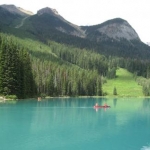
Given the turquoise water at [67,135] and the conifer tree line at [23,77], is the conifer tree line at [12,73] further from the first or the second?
the turquoise water at [67,135]

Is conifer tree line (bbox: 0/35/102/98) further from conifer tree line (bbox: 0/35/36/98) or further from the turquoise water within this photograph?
the turquoise water

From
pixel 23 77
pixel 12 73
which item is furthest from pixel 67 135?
pixel 23 77

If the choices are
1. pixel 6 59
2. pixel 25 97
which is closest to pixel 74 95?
pixel 25 97

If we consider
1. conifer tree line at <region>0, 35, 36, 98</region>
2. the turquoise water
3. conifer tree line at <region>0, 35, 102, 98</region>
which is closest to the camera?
the turquoise water

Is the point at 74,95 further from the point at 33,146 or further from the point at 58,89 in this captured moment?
the point at 33,146

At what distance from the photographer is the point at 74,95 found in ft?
627

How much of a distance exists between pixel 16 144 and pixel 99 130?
22.4 meters

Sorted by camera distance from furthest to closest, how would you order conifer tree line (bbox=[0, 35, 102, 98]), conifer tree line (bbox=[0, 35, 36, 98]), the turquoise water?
conifer tree line (bbox=[0, 35, 102, 98])
conifer tree line (bbox=[0, 35, 36, 98])
the turquoise water

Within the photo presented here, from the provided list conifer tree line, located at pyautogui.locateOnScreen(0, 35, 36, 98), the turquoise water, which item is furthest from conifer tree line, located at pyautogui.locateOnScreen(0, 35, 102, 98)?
the turquoise water

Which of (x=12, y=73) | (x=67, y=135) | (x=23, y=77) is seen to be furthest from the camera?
(x=23, y=77)

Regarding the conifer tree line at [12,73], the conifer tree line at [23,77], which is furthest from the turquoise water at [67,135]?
the conifer tree line at [23,77]

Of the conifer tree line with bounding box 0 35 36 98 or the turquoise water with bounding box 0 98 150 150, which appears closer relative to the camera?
the turquoise water with bounding box 0 98 150 150

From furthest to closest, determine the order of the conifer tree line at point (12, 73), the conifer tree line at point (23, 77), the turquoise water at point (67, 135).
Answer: the conifer tree line at point (23, 77) < the conifer tree line at point (12, 73) < the turquoise water at point (67, 135)

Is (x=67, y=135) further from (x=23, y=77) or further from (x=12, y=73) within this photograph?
(x=23, y=77)
